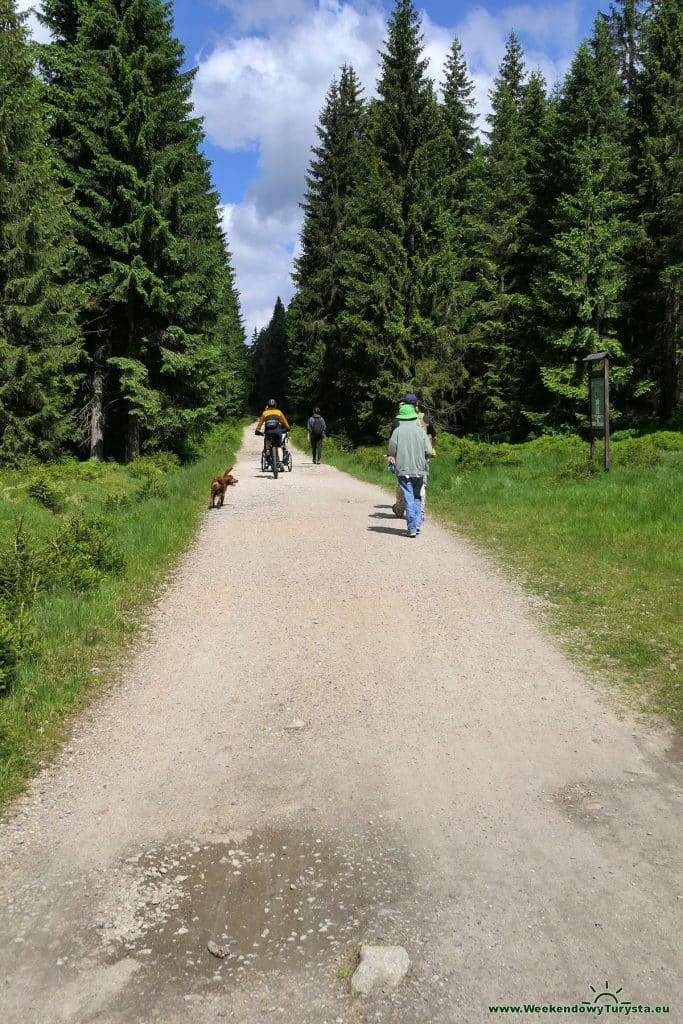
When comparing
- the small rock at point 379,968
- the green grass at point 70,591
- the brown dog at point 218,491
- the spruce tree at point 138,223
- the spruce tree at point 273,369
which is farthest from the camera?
the spruce tree at point 273,369

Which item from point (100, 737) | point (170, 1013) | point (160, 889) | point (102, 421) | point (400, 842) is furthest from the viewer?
point (102, 421)

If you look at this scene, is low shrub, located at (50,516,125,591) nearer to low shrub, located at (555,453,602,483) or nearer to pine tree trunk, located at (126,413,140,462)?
low shrub, located at (555,453,602,483)

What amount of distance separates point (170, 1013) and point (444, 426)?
91.5 feet

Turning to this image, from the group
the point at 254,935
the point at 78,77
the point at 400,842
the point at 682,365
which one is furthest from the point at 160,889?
the point at 682,365

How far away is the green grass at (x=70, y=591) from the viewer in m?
4.45

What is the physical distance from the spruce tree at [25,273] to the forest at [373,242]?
5 cm

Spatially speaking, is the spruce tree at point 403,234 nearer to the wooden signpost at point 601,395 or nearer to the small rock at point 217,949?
the wooden signpost at point 601,395

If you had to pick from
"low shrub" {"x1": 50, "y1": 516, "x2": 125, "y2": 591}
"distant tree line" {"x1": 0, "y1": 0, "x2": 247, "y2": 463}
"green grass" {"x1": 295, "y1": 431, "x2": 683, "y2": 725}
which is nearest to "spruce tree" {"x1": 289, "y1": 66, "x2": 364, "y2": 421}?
"distant tree line" {"x1": 0, "y1": 0, "x2": 247, "y2": 463}

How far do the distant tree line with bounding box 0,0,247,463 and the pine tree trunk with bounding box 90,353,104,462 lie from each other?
0.13 ft

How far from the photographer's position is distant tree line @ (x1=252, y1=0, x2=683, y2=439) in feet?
90.0

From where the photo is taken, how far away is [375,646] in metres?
6.04

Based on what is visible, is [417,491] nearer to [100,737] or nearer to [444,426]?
[100,737]

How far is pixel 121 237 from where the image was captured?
20.0 meters

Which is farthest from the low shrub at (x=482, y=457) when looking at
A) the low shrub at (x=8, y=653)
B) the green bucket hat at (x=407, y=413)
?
the low shrub at (x=8, y=653)
